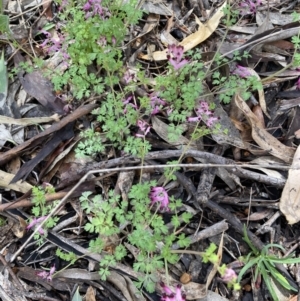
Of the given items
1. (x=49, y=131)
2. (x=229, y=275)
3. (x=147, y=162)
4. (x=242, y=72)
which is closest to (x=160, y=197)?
(x=147, y=162)

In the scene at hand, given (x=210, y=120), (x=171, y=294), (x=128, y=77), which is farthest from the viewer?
(x=128, y=77)

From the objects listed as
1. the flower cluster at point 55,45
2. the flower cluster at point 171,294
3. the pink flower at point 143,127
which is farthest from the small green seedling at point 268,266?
the flower cluster at point 55,45

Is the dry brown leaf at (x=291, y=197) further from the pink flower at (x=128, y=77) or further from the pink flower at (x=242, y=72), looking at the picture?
the pink flower at (x=128, y=77)

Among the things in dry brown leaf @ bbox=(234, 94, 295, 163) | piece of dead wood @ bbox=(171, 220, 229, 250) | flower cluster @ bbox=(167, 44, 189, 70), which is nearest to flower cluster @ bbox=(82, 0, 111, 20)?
flower cluster @ bbox=(167, 44, 189, 70)

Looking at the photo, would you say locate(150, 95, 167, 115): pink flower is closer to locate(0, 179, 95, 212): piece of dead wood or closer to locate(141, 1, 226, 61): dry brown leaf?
locate(141, 1, 226, 61): dry brown leaf

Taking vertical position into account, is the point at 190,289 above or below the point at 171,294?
below

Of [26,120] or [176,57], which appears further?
[26,120]

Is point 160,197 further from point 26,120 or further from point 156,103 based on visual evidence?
point 26,120

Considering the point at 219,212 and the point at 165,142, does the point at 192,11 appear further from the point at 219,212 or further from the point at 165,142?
the point at 219,212
